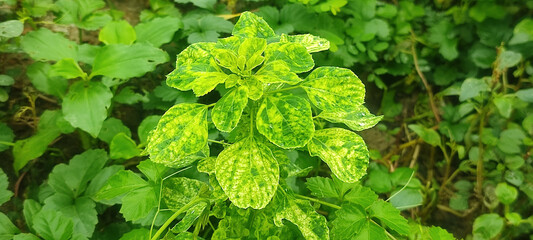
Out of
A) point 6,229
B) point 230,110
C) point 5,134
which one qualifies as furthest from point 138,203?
point 5,134

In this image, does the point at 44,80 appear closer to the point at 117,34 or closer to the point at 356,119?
the point at 117,34

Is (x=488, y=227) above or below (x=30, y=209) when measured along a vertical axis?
below

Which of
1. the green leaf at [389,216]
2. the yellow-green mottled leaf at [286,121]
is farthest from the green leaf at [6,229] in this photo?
the green leaf at [389,216]

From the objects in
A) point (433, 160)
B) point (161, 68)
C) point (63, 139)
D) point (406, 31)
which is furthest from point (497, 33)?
point (63, 139)

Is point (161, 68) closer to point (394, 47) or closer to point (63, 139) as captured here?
point (63, 139)

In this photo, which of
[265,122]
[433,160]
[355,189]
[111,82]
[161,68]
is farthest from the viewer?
[433,160]

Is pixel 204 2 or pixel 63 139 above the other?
pixel 204 2
